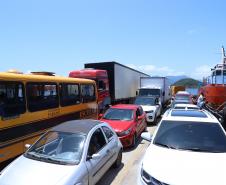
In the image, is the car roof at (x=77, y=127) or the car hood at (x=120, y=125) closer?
the car roof at (x=77, y=127)

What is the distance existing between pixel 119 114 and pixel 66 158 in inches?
253

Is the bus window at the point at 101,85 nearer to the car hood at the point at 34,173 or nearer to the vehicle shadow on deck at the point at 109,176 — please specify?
the vehicle shadow on deck at the point at 109,176

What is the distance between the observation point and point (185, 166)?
15.5 feet

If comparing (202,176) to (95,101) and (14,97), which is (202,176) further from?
(95,101)

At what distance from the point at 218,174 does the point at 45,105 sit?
6250 mm

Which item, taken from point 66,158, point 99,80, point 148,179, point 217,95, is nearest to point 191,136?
point 148,179

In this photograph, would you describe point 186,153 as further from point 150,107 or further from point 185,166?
point 150,107

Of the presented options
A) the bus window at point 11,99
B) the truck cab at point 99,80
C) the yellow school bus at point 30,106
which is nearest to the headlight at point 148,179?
the yellow school bus at point 30,106

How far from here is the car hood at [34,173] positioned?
15.5 feet

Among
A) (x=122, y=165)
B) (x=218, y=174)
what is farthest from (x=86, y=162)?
(x=122, y=165)

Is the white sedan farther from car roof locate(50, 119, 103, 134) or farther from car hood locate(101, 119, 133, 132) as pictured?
car hood locate(101, 119, 133, 132)

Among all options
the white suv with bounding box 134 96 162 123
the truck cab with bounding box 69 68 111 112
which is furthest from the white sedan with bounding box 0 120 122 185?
the truck cab with bounding box 69 68 111 112

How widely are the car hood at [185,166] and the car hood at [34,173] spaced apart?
1.47m

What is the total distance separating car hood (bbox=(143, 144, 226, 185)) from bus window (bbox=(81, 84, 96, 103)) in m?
7.59
